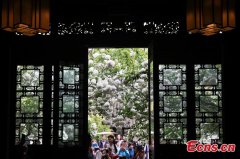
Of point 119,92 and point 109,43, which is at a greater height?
point 109,43

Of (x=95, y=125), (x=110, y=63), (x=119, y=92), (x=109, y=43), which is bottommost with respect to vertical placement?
(x=95, y=125)

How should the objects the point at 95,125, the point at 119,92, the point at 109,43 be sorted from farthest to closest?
the point at 95,125 < the point at 119,92 < the point at 109,43

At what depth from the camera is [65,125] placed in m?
5.29

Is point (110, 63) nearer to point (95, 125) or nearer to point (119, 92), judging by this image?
point (119, 92)

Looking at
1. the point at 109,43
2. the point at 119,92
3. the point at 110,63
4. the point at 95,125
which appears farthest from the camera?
the point at 95,125

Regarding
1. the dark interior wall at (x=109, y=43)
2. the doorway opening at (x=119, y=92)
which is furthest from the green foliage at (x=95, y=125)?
the dark interior wall at (x=109, y=43)

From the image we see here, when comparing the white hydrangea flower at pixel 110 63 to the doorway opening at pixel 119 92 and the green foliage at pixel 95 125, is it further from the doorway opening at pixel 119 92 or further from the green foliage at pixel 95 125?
the green foliage at pixel 95 125

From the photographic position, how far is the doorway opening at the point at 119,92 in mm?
10211

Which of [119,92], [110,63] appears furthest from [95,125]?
[110,63]

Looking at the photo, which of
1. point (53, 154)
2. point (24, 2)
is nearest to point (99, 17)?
point (53, 154)

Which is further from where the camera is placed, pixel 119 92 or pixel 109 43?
Result: pixel 119 92

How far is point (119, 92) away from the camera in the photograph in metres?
10.6

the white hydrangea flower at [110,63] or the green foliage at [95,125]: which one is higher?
the white hydrangea flower at [110,63]

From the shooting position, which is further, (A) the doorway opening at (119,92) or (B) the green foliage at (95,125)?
(B) the green foliage at (95,125)
